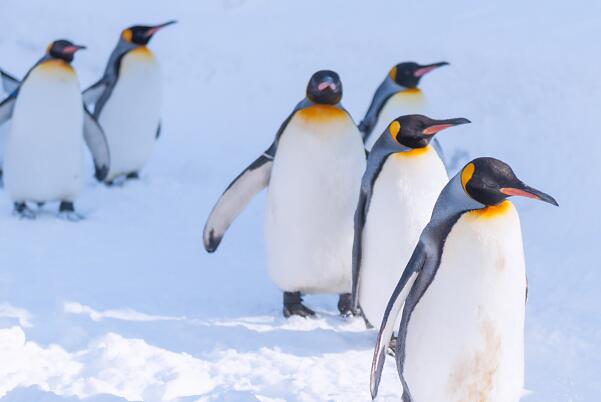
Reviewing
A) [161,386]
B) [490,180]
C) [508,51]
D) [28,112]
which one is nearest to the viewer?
[490,180]

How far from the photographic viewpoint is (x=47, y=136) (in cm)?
576

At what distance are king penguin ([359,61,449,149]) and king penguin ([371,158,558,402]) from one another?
272 cm

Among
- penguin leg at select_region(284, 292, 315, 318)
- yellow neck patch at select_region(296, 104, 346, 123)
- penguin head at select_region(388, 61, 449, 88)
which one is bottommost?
penguin leg at select_region(284, 292, 315, 318)

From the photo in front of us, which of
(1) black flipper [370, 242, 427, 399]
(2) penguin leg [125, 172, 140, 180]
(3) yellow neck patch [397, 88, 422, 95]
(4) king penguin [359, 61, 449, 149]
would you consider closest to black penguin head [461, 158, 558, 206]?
(1) black flipper [370, 242, 427, 399]

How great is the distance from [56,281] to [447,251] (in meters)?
2.29

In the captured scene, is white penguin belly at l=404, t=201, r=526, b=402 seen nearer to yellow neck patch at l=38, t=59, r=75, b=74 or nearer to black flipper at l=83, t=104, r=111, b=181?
yellow neck patch at l=38, t=59, r=75, b=74

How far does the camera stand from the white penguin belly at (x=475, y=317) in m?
2.89

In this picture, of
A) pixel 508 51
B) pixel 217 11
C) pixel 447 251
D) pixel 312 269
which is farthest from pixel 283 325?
pixel 217 11

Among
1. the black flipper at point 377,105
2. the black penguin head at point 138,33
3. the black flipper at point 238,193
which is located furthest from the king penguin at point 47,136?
the black flipper at point 377,105

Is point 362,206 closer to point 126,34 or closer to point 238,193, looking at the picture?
point 238,193

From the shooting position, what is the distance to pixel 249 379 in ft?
11.4

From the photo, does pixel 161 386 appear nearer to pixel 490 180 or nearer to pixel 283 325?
pixel 283 325

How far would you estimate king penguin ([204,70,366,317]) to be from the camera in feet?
13.7

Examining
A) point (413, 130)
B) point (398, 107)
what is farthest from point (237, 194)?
point (398, 107)
